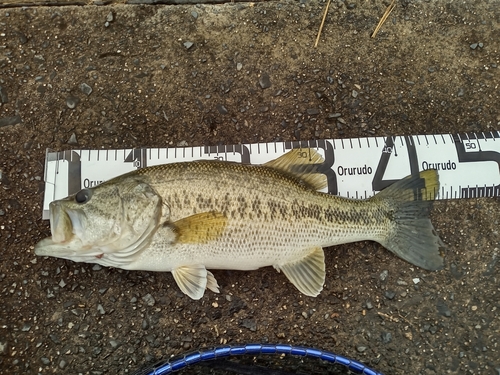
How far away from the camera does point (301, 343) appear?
272 cm

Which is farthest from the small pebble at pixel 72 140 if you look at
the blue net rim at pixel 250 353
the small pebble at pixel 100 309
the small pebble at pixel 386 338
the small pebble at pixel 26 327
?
the small pebble at pixel 386 338

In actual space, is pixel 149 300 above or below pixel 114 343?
above

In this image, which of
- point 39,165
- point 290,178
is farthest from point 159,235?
point 39,165

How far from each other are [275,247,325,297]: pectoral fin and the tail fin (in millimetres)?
466

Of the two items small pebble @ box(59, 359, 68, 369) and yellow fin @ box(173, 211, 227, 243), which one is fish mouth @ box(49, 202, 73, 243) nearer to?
yellow fin @ box(173, 211, 227, 243)

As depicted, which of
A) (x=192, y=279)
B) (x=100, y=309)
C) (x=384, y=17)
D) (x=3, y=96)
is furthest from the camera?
(x=384, y=17)

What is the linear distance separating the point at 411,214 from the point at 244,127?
1.29 meters

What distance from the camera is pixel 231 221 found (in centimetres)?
240

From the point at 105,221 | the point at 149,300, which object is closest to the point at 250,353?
the point at 149,300

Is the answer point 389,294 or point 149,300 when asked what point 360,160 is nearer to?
point 389,294

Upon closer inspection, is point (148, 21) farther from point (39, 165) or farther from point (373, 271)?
point (373, 271)

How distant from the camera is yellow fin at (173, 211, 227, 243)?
7.72 ft

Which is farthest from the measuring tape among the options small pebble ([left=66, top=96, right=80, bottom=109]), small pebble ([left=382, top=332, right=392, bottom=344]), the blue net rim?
the blue net rim

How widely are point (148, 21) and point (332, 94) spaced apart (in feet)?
4.90
